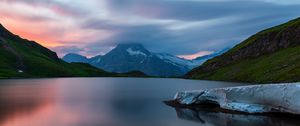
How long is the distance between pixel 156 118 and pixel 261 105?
55.8 ft

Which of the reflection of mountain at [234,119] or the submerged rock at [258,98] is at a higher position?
the submerged rock at [258,98]

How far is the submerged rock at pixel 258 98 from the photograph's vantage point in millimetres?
49331

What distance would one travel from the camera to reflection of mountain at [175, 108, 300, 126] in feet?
148

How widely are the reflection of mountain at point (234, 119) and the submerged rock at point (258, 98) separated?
2.04m

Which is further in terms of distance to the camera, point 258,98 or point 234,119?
point 258,98

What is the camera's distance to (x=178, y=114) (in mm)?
55844

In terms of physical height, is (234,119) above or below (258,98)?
below

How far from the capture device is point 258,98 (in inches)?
2099

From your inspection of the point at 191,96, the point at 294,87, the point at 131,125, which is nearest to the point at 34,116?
the point at 131,125

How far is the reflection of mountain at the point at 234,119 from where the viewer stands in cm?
4509

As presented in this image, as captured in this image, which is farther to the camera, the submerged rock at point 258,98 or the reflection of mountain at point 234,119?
the submerged rock at point 258,98

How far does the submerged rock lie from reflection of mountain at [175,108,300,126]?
2041 millimetres

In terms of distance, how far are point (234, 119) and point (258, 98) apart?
713 cm

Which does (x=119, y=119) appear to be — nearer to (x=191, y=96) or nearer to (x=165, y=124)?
(x=165, y=124)
